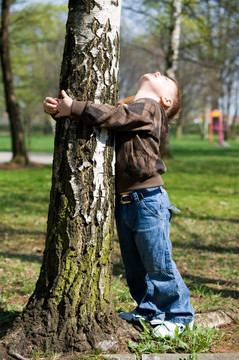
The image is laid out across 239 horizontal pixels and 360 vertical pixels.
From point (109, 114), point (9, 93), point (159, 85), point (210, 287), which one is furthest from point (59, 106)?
point (9, 93)

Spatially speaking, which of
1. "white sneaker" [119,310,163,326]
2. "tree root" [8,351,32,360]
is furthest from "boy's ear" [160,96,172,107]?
"tree root" [8,351,32,360]

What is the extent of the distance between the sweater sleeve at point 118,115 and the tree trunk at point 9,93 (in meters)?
12.0

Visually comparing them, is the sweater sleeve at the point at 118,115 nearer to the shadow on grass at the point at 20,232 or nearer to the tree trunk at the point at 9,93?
the shadow on grass at the point at 20,232

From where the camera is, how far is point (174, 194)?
948 centimetres

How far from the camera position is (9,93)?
1412 cm

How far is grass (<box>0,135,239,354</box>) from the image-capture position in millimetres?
3834

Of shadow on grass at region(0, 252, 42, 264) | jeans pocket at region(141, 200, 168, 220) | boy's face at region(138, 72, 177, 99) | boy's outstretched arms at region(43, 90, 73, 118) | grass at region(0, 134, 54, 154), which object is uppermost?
boy's face at region(138, 72, 177, 99)

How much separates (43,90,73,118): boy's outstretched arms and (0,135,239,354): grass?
1425 millimetres

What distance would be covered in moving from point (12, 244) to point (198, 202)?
408cm

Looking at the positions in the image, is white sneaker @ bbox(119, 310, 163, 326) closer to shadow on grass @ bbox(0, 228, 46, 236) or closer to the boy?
the boy

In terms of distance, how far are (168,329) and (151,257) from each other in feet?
1.61

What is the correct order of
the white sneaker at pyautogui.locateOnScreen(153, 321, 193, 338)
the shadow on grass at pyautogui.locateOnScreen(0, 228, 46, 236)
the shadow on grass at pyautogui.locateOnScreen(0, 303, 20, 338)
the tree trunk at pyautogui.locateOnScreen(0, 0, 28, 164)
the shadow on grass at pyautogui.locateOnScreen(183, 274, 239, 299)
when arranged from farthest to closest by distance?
the tree trunk at pyautogui.locateOnScreen(0, 0, 28, 164)
the shadow on grass at pyautogui.locateOnScreen(0, 228, 46, 236)
the shadow on grass at pyautogui.locateOnScreen(183, 274, 239, 299)
the shadow on grass at pyautogui.locateOnScreen(0, 303, 20, 338)
the white sneaker at pyautogui.locateOnScreen(153, 321, 193, 338)

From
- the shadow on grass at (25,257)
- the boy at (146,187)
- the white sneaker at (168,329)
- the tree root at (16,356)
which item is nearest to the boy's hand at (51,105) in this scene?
the boy at (146,187)

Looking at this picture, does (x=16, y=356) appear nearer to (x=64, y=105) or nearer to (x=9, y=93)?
(x=64, y=105)
